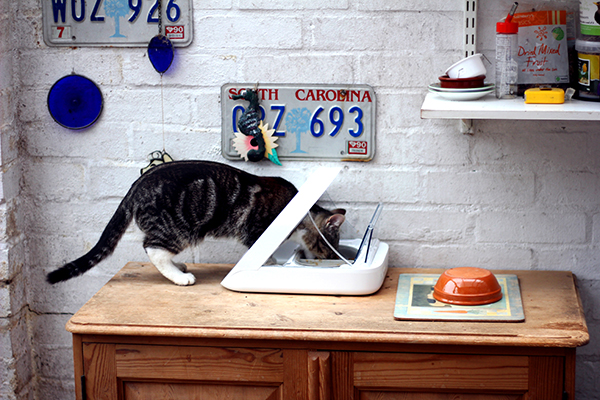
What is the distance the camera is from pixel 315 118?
190 cm

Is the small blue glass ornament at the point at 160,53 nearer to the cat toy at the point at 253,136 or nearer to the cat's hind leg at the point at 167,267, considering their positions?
the cat toy at the point at 253,136

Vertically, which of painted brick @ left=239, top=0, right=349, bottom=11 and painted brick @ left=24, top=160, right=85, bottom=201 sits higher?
painted brick @ left=239, top=0, right=349, bottom=11

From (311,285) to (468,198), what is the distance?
543mm

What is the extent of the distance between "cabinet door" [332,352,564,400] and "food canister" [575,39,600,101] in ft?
2.17

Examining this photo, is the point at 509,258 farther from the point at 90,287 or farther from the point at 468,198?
the point at 90,287

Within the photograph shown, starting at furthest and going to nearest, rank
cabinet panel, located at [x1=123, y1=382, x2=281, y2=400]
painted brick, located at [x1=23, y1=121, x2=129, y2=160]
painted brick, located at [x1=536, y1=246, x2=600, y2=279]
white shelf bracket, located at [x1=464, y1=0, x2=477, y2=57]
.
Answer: painted brick, located at [x1=23, y1=121, x2=129, y2=160]
painted brick, located at [x1=536, y1=246, x2=600, y2=279]
white shelf bracket, located at [x1=464, y1=0, x2=477, y2=57]
cabinet panel, located at [x1=123, y1=382, x2=281, y2=400]

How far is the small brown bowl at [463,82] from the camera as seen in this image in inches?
64.2

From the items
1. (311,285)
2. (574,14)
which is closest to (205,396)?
(311,285)

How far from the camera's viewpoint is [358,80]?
1.87 metres

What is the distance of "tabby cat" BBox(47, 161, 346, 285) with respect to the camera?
1781mm

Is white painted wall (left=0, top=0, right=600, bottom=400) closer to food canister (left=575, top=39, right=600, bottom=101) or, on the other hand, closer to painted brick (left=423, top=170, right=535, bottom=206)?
painted brick (left=423, top=170, right=535, bottom=206)

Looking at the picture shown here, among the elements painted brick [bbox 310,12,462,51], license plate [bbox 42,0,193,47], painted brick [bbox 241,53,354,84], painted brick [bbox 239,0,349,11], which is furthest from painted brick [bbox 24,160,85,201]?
painted brick [bbox 310,12,462,51]

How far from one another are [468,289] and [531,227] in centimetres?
41

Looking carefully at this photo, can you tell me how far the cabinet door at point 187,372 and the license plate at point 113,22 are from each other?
2.90 ft
